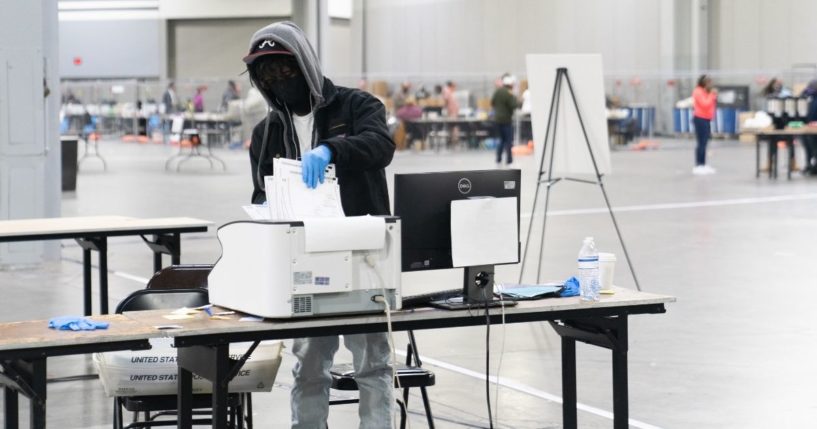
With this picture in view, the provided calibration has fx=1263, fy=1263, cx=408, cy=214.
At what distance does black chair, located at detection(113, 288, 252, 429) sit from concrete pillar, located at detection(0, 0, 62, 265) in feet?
21.7

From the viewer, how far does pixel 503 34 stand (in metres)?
37.2

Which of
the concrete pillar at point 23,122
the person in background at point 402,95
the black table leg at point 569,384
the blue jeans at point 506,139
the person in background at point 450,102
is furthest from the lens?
the person in background at point 402,95

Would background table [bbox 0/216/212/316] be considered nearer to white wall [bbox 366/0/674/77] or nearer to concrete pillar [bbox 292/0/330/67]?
concrete pillar [bbox 292/0/330/67]

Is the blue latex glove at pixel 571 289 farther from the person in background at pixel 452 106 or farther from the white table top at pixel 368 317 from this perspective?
the person in background at pixel 452 106

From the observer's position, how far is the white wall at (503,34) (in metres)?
35.3

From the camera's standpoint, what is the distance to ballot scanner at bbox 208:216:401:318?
12.2ft

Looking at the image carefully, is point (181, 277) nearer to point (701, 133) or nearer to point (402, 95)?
point (701, 133)


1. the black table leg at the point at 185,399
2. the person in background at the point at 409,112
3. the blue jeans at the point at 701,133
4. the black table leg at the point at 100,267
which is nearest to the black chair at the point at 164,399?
the black table leg at the point at 185,399

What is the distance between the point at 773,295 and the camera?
9.18 m

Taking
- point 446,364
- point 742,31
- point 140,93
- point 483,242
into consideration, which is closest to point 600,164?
point 446,364

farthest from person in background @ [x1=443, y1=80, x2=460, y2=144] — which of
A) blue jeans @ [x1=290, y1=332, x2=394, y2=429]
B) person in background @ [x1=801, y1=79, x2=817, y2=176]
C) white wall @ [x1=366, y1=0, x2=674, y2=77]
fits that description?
blue jeans @ [x1=290, y1=332, x2=394, y2=429]

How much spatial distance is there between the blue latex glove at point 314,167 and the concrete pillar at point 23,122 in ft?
25.3

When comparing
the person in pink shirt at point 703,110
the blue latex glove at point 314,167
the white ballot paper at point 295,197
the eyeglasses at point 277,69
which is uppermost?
the person in pink shirt at point 703,110

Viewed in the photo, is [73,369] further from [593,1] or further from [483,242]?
[593,1]
